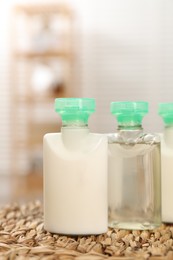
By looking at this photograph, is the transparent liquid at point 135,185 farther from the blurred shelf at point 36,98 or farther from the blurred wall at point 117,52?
the blurred wall at point 117,52

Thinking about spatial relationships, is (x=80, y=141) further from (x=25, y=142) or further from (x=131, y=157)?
(x=25, y=142)

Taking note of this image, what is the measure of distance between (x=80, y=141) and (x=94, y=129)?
268 cm

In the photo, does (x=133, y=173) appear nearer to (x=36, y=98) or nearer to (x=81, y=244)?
(x=81, y=244)

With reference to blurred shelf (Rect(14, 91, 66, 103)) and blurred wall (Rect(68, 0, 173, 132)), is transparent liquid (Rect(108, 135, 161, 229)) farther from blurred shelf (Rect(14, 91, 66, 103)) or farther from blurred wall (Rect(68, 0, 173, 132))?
blurred wall (Rect(68, 0, 173, 132))

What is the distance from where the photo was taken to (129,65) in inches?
132

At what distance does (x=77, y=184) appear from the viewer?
2.22 ft

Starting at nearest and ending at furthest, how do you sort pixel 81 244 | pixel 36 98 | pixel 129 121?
A: pixel 81 244 < pixel 129 121 < pixel 36 98

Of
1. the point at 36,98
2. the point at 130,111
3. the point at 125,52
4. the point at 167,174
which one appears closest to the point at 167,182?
the point at 167,174

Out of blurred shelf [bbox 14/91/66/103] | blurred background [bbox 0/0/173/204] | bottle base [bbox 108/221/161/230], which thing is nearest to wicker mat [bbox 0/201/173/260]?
bottle base [bbox 108/221/161/230]

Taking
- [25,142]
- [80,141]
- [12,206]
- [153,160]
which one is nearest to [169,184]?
[153,160]

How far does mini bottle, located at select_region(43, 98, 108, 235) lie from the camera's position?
675 mm

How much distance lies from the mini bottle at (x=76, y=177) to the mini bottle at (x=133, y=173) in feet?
0.17

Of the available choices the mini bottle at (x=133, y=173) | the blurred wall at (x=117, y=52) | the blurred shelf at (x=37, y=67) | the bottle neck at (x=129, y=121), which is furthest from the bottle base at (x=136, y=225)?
the blurred wall at (x=117, y=52)

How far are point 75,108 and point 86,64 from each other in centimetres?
271
